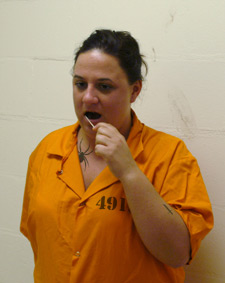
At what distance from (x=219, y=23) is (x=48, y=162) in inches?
31.1

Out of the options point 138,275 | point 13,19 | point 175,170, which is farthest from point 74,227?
point 13,19

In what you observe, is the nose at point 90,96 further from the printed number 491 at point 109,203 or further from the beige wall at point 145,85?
the beige wall at point 145,85

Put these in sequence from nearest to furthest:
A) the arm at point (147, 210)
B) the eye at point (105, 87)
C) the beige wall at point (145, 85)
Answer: the arm at point (147, 210), the eye at point (105, 87), the beige wall at point (145, 85)

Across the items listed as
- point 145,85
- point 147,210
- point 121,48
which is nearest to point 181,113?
point 145,85

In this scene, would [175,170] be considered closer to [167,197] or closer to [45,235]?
[167,197]

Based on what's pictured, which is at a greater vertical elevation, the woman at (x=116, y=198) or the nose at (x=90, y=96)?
the nose at (x=90, y=96)

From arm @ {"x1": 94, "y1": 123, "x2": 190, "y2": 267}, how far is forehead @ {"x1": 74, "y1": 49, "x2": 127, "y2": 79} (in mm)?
178

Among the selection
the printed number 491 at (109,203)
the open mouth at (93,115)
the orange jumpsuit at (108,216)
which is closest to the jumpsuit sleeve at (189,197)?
the orange jumpsuit at (108,216)

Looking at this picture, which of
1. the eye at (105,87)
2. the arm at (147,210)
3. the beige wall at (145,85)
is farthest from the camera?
the beige wall at (145,85)

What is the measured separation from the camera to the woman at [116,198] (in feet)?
3.08

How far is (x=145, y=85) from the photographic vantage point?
4.48ft

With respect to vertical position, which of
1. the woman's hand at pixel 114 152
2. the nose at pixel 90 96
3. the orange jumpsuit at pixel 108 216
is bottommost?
the orange jumpsuit at pixel 108 216

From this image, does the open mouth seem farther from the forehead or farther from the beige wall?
the beige wall

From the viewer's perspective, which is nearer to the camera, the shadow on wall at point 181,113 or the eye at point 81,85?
the eye at point 81,85
